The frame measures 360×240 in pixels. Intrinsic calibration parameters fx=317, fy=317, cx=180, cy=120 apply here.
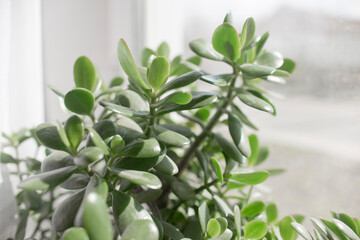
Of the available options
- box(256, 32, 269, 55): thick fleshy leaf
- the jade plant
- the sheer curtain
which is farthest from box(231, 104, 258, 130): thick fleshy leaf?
the sheer curtain

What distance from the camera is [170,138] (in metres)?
0.42

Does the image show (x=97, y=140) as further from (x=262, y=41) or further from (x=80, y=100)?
(x=262, y=41)

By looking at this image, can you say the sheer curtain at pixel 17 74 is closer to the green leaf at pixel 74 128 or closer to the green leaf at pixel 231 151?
the green leaf at pixel 74 128

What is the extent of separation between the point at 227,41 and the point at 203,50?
0.06m

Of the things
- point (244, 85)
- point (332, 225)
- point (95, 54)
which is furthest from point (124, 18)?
point (332, 225)

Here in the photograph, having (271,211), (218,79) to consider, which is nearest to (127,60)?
(218,79)

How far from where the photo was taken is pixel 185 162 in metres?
0.59

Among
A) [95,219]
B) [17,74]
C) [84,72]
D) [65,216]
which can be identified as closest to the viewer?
[95,219]

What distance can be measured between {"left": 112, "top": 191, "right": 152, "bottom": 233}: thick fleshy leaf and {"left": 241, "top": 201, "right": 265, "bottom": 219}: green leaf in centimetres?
22

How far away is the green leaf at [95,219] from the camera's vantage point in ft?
0.92

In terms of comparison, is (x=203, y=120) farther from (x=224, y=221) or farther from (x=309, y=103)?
(x=309, y=103)

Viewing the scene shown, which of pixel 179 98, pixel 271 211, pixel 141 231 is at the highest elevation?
pixel 179 98

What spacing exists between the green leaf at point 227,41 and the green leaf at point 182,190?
0.71 ft

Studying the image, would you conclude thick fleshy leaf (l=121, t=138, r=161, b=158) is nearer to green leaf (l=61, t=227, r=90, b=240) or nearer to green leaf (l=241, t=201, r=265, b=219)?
green leaf (l=61, t=227, r=90, b=240)
